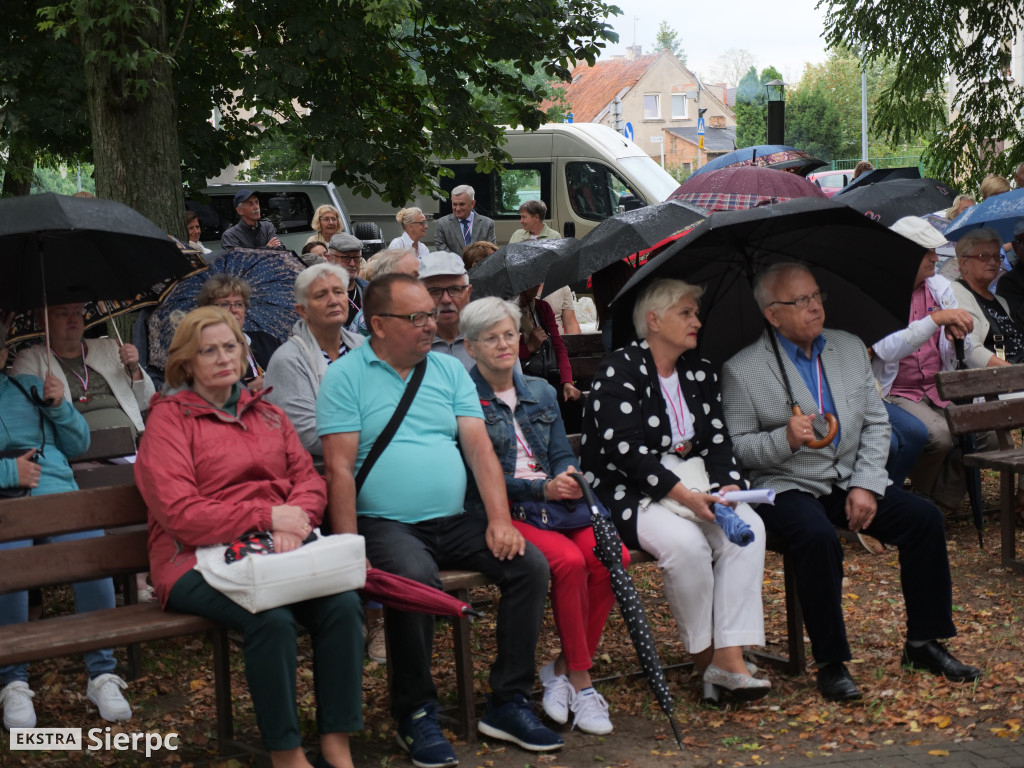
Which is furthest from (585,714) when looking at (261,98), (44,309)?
(261,98)

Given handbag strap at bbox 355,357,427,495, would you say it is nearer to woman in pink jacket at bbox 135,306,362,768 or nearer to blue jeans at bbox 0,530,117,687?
woman in pink jacket at bbox 135,306,362,768

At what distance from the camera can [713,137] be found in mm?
91125

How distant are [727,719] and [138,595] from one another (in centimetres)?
280

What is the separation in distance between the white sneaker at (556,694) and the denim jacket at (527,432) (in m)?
0.70

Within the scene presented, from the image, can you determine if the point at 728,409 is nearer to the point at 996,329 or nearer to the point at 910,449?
the point at 910,449

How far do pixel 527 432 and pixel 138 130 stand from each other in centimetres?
559

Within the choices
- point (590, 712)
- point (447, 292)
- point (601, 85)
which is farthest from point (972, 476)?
point (601, 85)

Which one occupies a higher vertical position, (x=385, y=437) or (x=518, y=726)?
(x=385, y=437)

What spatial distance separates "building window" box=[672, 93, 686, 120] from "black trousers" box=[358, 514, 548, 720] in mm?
98363

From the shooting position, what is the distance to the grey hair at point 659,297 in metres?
5.38

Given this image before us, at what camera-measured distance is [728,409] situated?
5.59m

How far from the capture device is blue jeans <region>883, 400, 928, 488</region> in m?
7.05

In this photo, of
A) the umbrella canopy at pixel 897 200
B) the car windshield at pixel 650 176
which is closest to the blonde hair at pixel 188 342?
the umbrella canopy at pixel 897 200

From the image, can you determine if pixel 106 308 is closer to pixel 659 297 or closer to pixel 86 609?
pixel 86 609
